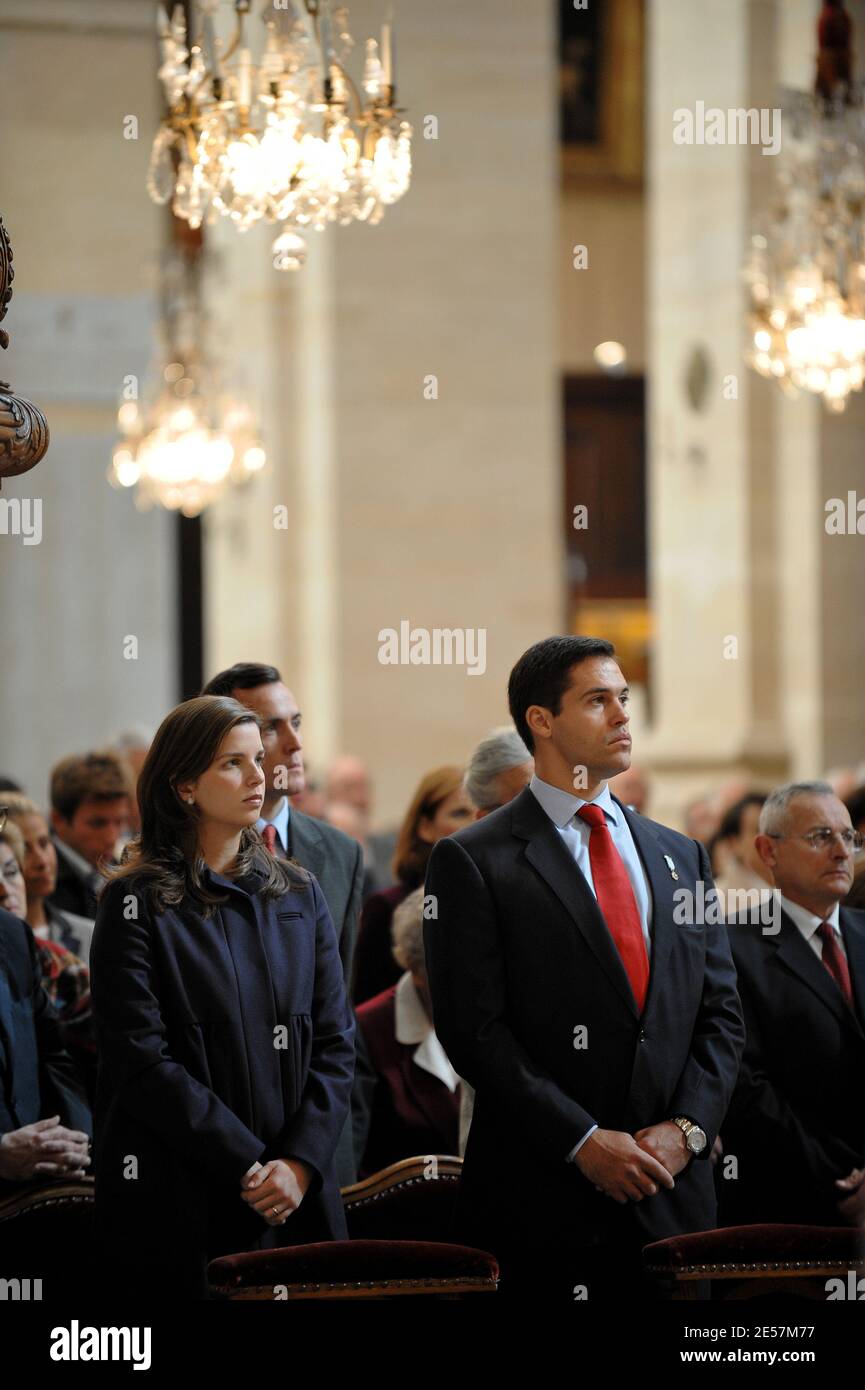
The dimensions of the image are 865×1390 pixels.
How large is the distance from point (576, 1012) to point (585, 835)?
0.40 metres

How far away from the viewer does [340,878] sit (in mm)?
5055

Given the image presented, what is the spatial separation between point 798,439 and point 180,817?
976 centimetres

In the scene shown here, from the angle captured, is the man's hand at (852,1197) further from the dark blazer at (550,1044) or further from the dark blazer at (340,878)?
the dark blazer at (340,878)

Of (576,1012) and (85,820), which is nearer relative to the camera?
(576,1012)

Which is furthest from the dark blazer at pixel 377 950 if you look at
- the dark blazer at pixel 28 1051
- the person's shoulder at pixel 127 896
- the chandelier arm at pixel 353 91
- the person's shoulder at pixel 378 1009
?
the chandelier arm at pixel 353 91

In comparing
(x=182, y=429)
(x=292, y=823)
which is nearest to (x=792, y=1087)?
(x=292, y=823)

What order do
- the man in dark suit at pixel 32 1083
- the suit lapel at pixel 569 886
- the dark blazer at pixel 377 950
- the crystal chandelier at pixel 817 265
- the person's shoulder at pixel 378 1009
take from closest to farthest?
the suit lapel at pixel 569 886
the man in dark suit at pixel 32 1083
the person's shoulder at pixel 378 1009
the dark blazer at pixel 377 950
the crystal chandelier at pixel 817 265

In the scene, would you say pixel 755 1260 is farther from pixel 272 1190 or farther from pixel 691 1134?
pixel 272 1190

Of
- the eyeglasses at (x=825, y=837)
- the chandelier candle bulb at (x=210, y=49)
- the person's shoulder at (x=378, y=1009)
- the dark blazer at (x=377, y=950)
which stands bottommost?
the person's shoulder at (x=378, y=1009)

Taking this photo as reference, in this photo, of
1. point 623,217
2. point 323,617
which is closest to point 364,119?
point 323,617

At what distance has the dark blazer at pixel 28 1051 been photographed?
4.71m

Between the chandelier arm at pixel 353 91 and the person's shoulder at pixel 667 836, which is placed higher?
the chandelier arm at pixel 353 91

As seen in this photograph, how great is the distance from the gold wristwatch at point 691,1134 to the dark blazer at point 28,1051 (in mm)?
1603

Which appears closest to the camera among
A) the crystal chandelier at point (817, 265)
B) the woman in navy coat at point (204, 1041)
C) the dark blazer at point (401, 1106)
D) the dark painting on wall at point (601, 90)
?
the woman in navy coat at point (204, 1041)
